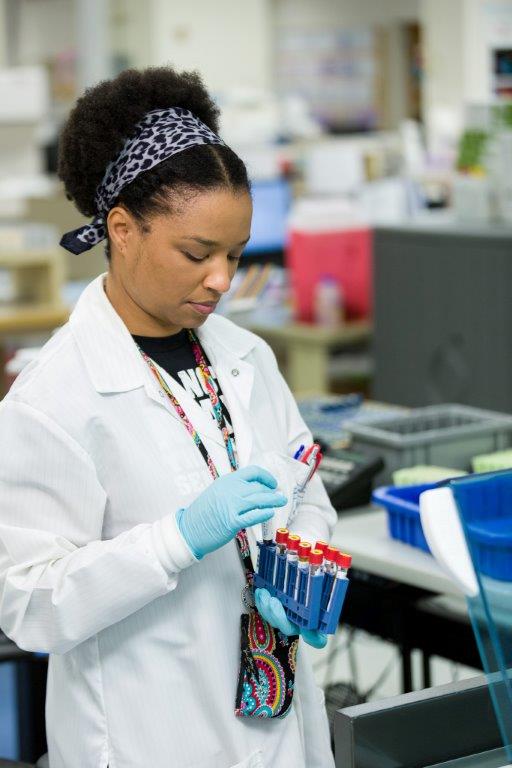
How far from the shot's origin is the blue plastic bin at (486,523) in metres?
1.17

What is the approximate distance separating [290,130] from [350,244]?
163 inches

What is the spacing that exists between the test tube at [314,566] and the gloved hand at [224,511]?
0.06m

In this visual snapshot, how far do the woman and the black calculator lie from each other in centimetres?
79

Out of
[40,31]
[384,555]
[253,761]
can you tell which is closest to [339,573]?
[253,761]

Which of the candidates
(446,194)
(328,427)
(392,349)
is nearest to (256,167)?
(446,194)

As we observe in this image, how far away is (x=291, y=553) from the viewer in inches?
51.9

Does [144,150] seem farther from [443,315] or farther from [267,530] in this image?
[443,315]

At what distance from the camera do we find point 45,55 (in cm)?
1148

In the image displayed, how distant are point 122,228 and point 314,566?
434mm

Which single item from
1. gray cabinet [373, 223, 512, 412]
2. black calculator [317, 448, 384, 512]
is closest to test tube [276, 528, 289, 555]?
black calculator [317, 448, 384, 512]

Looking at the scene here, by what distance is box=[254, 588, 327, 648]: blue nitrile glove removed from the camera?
1317mm

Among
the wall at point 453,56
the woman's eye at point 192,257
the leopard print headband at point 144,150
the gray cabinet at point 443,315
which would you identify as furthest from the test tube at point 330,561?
the wall at point 453,56

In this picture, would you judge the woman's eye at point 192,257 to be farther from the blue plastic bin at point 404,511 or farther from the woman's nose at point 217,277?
the blue plastic bin at point 404,511

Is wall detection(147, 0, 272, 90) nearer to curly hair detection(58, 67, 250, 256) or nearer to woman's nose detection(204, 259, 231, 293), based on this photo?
curly hair detection(58, 67, 250, 256)
